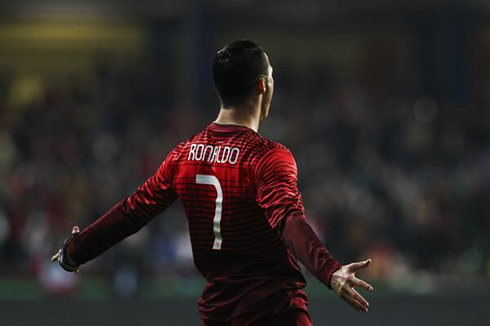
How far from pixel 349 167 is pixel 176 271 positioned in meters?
3.38

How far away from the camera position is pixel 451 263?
11914mm

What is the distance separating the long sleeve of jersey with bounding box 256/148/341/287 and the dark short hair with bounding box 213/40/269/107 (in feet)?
1.06

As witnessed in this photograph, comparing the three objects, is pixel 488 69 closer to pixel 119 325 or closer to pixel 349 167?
pixel 349 167

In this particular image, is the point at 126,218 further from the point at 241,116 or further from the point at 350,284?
the point at 350,284

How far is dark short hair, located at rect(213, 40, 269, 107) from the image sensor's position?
3480 millimetres

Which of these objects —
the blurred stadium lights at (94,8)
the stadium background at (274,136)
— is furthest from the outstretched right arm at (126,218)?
the blurred stadium lights at (94,8)

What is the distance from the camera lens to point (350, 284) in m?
2.94

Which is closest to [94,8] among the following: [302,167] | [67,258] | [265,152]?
[302,167]

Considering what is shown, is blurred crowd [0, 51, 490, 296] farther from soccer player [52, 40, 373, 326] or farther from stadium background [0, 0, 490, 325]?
soccer player [52, 40, 373, 326]

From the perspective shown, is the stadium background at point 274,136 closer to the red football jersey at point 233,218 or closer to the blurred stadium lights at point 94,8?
the blurred stadium lights at point 94,8

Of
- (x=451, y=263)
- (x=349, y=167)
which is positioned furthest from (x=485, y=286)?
(x=349, y=167)

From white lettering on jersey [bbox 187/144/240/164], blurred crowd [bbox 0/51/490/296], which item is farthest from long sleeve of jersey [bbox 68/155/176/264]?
blurred crowd [bbox 0/51/490/296]

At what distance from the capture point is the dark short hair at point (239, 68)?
3.48 metres

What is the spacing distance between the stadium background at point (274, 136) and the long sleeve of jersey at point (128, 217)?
13.9 feet
